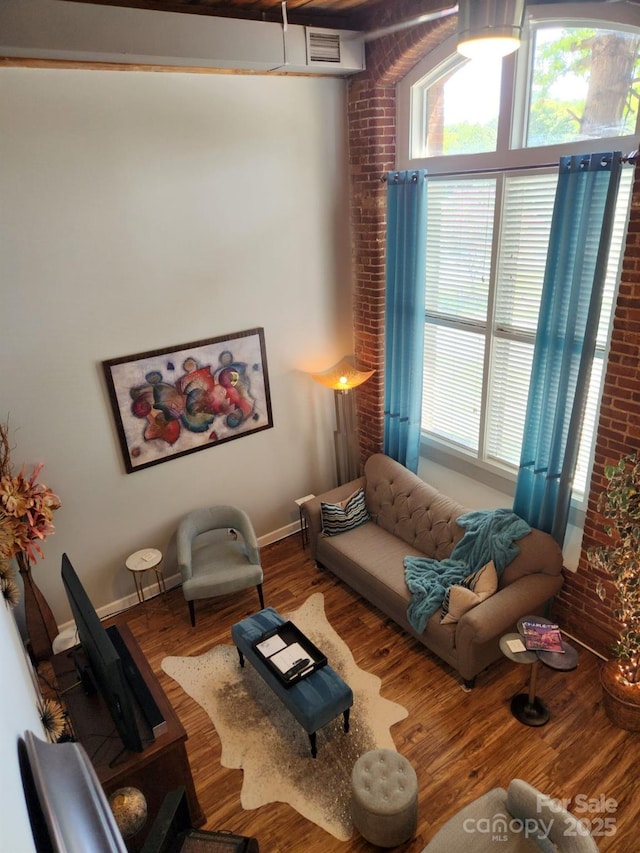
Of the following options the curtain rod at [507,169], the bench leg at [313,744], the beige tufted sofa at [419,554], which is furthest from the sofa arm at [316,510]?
the curtain rod at [507,169]

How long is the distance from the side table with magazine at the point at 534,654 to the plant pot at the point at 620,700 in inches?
11.8

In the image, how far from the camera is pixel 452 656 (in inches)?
140

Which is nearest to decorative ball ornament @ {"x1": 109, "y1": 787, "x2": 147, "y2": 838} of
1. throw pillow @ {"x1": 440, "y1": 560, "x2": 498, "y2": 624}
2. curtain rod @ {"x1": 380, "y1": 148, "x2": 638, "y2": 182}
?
throw pillow @ {"x1": 440, "y1": 560, "x2": 498, "y2": 624}

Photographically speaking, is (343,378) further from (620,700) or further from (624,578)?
(620,700)

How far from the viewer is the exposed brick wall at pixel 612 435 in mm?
3053

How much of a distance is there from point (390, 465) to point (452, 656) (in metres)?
1.63

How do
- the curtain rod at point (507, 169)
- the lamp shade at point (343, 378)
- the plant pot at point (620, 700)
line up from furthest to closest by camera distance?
the lamp shade at point (343, 378) < the plant pot at point (620, 700) < the curtain rod at point (507, 169)

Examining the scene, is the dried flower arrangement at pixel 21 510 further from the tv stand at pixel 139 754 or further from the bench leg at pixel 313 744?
the bench leg at pixel 313 744

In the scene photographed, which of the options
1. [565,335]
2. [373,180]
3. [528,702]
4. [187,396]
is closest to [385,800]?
[528,702]

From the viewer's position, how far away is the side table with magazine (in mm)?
3156

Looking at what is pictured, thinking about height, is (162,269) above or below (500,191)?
below

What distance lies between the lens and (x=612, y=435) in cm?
332

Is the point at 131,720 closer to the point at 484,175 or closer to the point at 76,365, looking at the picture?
the point at 76,365

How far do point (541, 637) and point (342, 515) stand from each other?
1.77 metres
